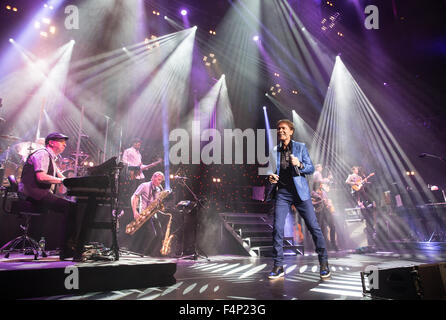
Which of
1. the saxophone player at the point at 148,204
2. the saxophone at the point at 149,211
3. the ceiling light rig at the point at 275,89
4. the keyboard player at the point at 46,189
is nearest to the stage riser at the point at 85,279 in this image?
the keyboard player at the point at 46,189

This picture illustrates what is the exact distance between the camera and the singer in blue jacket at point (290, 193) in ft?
11.0

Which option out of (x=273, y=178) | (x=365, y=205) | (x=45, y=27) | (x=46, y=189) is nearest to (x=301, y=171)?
(x=273, y=178)

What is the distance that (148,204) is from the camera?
21.8 feet

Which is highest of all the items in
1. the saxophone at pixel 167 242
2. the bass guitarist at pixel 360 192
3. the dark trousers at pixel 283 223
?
the bass guitarist at pixel 360 192

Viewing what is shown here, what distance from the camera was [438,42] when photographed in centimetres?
948

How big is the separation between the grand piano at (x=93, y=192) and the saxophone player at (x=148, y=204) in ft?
9.56

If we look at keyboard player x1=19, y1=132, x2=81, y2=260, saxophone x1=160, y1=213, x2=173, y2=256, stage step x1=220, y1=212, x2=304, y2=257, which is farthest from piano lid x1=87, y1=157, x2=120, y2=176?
stage step x1=220, y1=212, x2=304, y2=257

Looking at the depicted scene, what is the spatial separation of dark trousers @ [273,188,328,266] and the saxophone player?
384 centimetres

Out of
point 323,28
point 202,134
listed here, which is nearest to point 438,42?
point 323,28

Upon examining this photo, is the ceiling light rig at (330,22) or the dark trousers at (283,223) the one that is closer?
the dark trousers at (283,223)

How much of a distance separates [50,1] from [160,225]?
8.55 metres

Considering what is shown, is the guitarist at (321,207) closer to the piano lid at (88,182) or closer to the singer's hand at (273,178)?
the singer's hand at (273,178)

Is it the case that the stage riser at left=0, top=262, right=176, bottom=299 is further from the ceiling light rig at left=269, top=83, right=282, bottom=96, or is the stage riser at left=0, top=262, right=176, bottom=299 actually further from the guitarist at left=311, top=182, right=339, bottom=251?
the ceiling light rig at left=269, top=83, right=282, bottom=96

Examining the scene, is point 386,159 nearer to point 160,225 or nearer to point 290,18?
point 290,18
